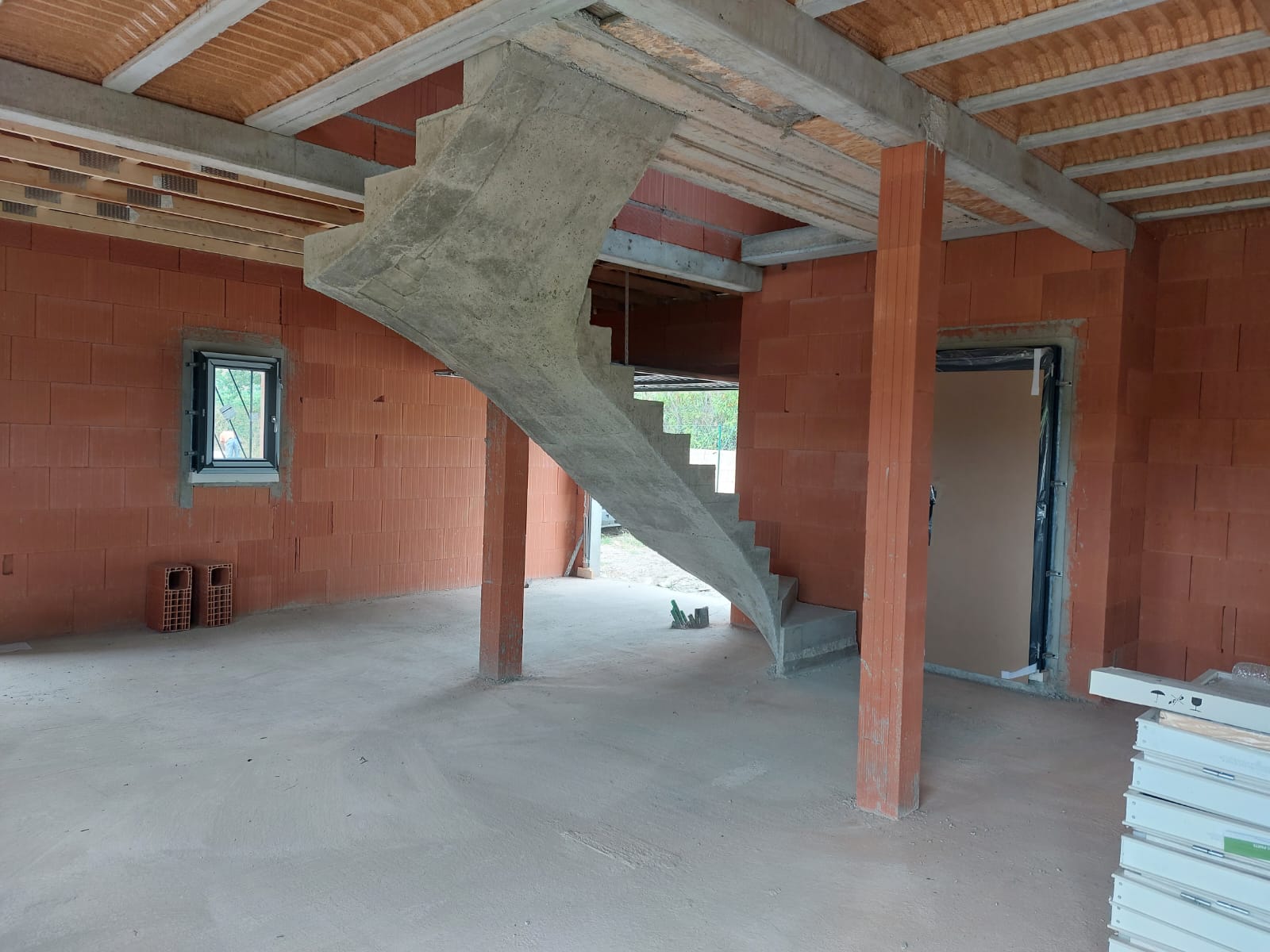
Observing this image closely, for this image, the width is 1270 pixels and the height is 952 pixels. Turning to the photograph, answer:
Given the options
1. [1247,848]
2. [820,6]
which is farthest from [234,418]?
[1247,848]

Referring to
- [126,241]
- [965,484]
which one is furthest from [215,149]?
[965,484]

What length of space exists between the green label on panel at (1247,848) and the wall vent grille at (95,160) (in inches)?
232

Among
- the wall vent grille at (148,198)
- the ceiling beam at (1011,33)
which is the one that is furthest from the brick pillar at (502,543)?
the ceiling beam at (1011,33)

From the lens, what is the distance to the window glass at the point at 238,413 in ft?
24.6

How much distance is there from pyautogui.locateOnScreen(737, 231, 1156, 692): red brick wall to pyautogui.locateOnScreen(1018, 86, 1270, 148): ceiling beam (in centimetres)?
166

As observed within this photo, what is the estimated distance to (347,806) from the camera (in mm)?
3939

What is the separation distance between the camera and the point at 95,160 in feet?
15.6

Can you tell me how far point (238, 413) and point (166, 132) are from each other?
3795 millimetres

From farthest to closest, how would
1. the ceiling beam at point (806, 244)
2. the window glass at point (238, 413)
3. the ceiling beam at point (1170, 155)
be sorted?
the window glass at point (238, 413)
the ceiling beam at point (806, 244)
the ceiling beam at point (1170, 155)

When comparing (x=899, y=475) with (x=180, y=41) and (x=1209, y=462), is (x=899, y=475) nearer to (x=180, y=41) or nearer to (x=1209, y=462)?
(x=1209, y=462)

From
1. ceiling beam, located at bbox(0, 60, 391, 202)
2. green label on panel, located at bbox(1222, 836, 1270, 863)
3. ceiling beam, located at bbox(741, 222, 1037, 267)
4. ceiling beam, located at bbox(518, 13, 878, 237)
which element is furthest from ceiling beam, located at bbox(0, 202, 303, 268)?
green label on panel, located at bbox(1222, 836, 1270, 863)

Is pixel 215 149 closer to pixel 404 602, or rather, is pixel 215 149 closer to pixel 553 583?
pixel 404 602

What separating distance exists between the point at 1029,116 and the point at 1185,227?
2.40 m

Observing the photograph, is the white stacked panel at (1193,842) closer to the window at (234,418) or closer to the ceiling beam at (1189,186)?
the ceiling beam at (1189,186)
